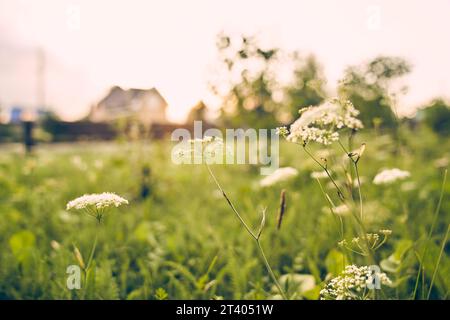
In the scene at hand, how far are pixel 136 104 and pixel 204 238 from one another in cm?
148

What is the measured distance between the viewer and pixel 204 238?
2.31 meters

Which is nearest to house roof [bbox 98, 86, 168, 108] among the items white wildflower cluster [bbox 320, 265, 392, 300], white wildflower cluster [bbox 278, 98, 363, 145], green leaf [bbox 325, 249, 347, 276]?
green leaf [bbox 325, 249, 347, 276]

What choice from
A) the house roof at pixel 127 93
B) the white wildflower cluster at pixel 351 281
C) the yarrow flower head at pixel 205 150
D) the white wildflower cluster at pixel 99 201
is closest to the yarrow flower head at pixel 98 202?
the white wildflower cluster at pixel 99 201

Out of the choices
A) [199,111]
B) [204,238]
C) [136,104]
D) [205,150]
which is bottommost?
[204,238]

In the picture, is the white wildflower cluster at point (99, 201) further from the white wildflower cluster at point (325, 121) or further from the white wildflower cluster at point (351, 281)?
the white wildflower cluster at point (351, 281)

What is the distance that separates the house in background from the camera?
104 inches

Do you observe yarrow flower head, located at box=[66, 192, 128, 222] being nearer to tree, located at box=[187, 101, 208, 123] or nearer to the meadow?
the meadow

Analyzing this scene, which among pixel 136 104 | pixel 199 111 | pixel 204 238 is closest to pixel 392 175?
pixel 199 111

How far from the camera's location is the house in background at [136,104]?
104 inches

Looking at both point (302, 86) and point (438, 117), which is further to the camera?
point (438, 117)

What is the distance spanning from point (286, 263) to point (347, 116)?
1.22 metres

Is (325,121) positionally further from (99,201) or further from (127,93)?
(127,93)
